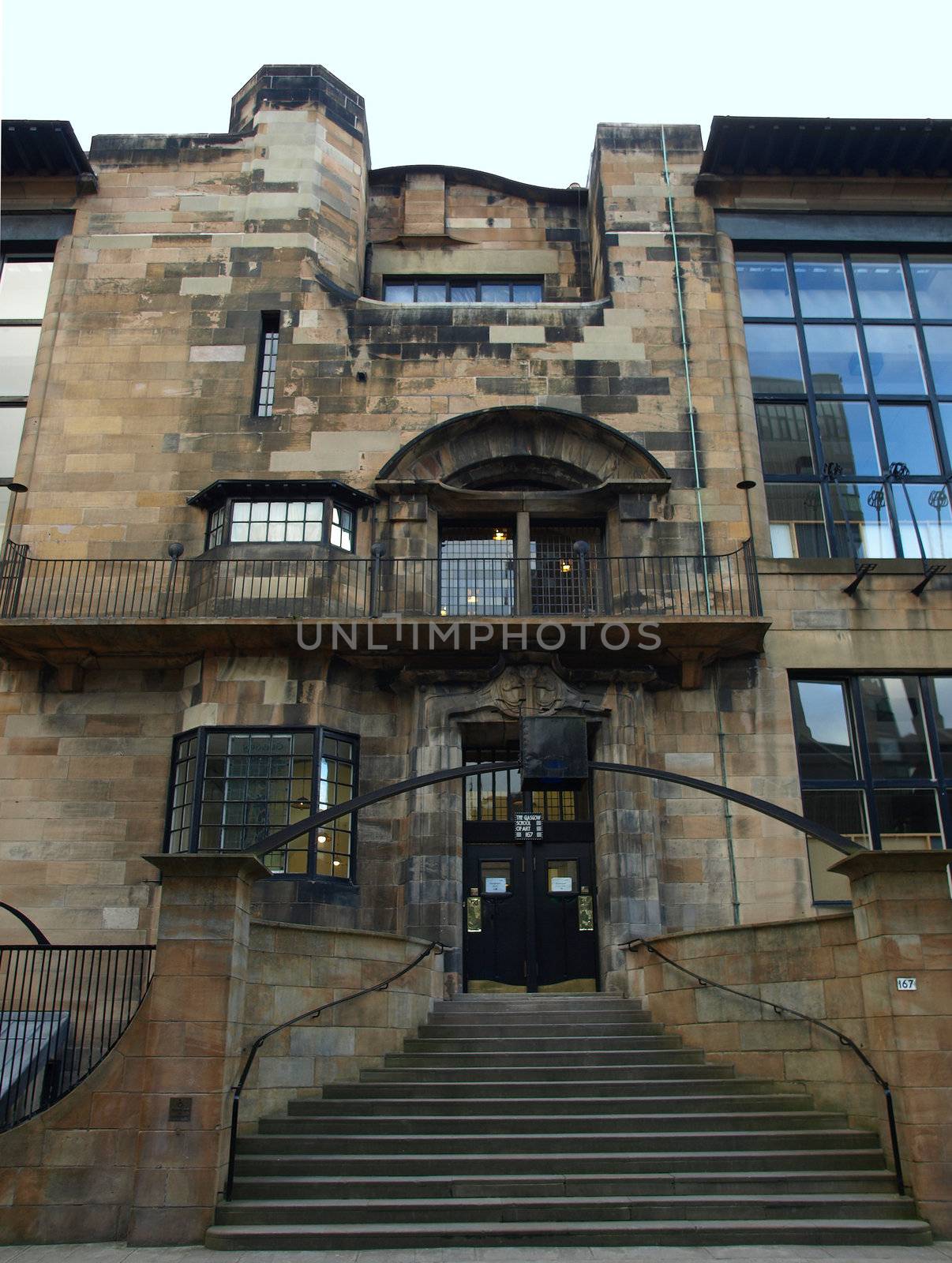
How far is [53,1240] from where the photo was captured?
8.38 m

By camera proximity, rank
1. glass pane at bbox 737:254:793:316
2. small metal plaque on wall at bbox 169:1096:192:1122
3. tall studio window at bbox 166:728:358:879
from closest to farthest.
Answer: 1. small metal plaque on wall at bbox 169:1096:192:1122
2. tall studio window at bbox 166:728:358:879
3. glass pane at bbox 737:254:793:316

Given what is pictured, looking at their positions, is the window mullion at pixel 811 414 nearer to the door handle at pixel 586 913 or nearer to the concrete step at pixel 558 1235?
the door handle at pixel 586 913

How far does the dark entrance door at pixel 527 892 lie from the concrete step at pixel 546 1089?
13.3ft

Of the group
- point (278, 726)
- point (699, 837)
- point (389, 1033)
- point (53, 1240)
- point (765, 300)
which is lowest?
point (53, 1240)

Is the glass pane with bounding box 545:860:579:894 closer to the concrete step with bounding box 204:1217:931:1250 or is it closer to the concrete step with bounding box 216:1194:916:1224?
the concrete step with bounding box 216:1194:916:1224

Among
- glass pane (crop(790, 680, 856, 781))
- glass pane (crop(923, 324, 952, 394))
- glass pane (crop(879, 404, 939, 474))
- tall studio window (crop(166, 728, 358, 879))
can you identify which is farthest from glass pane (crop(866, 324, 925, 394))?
tall studio window (crop(166, 728, 358, 879))

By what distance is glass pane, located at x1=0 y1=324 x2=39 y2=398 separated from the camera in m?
17.9

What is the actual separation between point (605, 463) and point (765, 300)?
502 centimetres

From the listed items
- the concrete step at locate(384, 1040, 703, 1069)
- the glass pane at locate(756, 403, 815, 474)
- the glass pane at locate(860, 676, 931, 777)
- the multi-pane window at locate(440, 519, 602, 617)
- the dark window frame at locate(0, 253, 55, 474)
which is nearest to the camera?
the concrete step at locate(384, 1040, 703, 1069)

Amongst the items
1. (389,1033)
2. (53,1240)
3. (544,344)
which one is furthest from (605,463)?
(53,1240)

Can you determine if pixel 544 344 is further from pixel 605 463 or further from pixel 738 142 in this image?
pixel 738 142

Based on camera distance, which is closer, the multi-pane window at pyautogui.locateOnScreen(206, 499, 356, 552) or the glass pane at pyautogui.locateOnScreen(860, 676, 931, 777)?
the glass pane at pyautogui.locateOnScreen(860, 676, 931, 777)

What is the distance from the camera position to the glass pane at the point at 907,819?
15086 mm

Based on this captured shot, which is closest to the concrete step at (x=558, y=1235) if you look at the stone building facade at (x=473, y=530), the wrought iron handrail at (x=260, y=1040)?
the wrought iron handrail at (x=260, y=1040)
